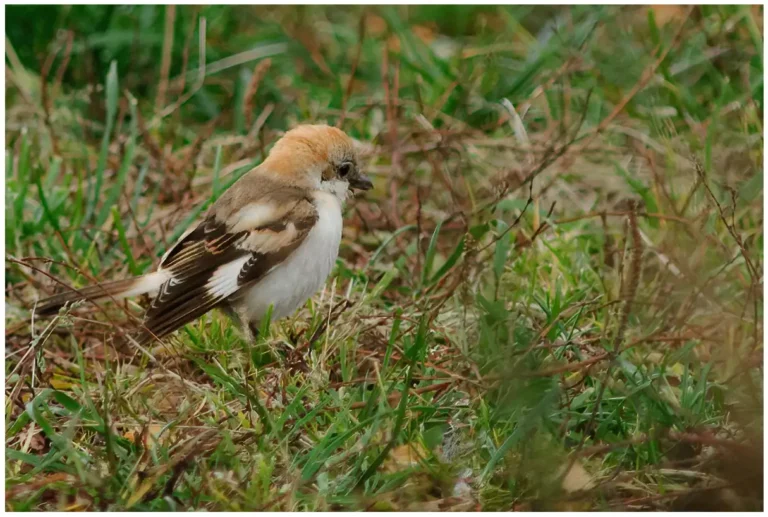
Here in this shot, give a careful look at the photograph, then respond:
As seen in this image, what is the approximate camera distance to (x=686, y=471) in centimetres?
322

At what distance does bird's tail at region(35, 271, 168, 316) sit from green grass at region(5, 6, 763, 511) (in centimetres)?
20

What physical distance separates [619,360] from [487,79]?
225cm

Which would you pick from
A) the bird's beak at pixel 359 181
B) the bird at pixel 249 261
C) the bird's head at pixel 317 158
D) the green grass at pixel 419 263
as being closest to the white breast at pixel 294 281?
the bird at pixel 249 261

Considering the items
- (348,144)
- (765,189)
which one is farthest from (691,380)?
(348,144)

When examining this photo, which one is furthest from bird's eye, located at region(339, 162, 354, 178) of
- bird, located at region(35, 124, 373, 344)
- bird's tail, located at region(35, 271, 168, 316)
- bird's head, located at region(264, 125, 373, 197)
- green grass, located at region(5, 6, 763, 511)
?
bird's tail, located at region(35, 271, 168, 316)

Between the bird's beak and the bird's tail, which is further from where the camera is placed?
the bird's beak

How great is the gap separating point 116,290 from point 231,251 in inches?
18.7

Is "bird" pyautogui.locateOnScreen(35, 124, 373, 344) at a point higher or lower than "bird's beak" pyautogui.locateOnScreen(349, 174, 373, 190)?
lower

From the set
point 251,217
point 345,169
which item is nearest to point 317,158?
point 345,169

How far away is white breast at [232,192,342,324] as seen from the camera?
4047mm

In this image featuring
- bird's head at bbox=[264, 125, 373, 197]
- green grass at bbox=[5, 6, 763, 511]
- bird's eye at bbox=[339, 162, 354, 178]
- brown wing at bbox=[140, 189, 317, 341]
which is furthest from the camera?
bird's eye at bbox=[339, 162, 354, 178]

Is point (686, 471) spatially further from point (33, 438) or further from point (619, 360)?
point (33, 438)

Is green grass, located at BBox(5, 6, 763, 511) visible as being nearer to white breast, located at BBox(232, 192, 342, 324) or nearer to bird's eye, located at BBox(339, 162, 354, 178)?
white breast, located at BBox(232, 192, 342, 324)

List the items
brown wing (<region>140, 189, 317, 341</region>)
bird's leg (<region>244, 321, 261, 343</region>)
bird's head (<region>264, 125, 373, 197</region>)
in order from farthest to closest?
bird's head (<region>264, 125, 373, 197</region>) → bird's leg (<region>244, 321, 261, 343</region>) → brown wing (<region>140, 189, 317, 341</region>)
